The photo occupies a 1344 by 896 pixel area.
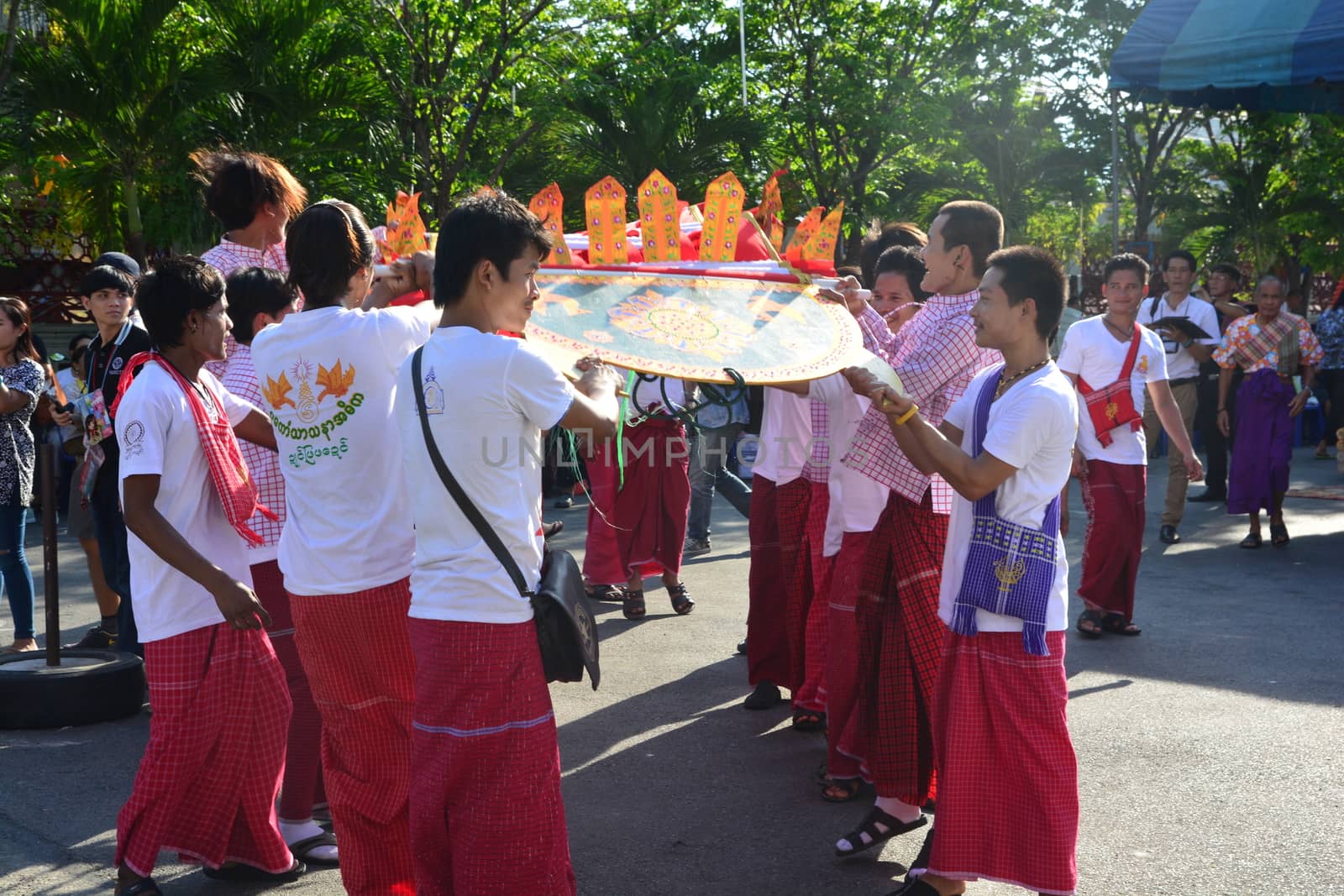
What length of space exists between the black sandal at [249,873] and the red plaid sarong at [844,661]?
1748 millimetres

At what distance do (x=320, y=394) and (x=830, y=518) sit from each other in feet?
6.47

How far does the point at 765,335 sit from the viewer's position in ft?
10.6

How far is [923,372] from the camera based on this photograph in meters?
3.74

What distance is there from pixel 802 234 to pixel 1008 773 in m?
1.60

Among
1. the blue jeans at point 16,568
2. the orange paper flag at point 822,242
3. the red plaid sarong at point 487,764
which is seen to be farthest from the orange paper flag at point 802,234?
the blue jeans at point 16,568

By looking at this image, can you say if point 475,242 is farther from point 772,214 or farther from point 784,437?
point 784,437

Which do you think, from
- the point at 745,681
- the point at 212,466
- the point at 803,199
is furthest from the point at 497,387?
the point at 803,199

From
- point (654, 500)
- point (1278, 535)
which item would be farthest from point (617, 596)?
point (1278, 535)

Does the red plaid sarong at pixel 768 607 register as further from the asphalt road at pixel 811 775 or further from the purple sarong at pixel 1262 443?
the purple sarong at pixel 1262 443

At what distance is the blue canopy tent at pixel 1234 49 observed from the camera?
8578mm

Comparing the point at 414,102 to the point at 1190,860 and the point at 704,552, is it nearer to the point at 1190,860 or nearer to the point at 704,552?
the point at 704,552

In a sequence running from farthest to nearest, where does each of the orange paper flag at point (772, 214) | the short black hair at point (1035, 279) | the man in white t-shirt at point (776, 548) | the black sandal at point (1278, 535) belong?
1. the black sandal at point (1278, 535)
2. the man in white t-shirt at point (776, 548)
3. the orange paper flag at point (772, 214)
4. the short black hair at point (1035, 279)

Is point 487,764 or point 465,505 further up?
point 465,505

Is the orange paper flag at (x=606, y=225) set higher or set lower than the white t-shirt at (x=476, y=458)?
higher
